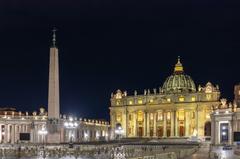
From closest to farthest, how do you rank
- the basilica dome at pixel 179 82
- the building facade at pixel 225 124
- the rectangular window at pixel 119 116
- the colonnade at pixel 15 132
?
the building facade at pixel 225 124 < the colonnade at pixel 15 132 < the rectangular window at pixel 119 116 < the basilica dome at pixel 179 82

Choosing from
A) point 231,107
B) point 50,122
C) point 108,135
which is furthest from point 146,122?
point 50,122

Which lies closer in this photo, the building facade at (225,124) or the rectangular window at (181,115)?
the building facade at (225,124)

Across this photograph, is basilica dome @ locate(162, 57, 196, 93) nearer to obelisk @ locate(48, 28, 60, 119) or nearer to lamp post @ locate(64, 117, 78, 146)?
lamp post @ locate(64, 117, 78, 146)

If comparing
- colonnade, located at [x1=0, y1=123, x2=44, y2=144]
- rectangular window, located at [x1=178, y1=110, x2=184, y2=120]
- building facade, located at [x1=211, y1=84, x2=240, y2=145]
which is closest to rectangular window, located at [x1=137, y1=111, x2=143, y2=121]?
rectangular window, located at [x1=178, y1=110, x2=184, y2=120]

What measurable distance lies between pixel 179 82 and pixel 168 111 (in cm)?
1691

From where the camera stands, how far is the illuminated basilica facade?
12069 cm

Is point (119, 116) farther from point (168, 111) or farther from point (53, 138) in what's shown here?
point (53, 138)

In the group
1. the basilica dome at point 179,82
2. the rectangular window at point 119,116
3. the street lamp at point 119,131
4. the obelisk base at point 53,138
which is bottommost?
the street lamp at point 119,131

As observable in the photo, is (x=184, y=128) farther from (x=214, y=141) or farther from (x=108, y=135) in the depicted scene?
(x=214, y=141)

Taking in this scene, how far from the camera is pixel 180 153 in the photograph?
4881 centimetres

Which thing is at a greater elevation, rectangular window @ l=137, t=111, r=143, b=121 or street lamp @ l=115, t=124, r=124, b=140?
rectangular window @ l=137, t=111, r=143, b=121

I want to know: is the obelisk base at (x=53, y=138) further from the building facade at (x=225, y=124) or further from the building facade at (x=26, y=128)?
the building facade at (x=26, y=128)

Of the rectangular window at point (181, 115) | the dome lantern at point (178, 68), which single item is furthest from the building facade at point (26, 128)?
the dome lantern at point (178, 68)

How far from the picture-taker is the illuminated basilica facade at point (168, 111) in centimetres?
12069
